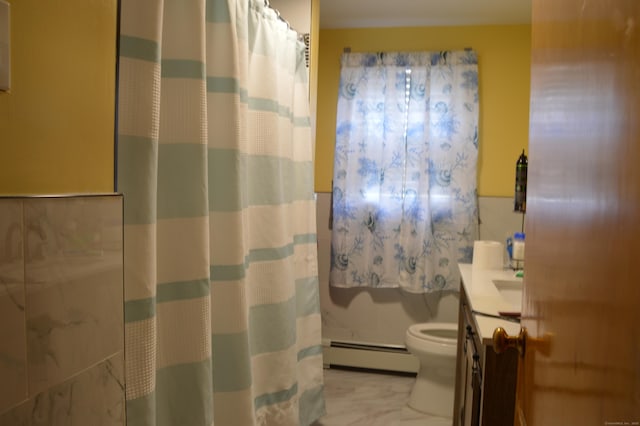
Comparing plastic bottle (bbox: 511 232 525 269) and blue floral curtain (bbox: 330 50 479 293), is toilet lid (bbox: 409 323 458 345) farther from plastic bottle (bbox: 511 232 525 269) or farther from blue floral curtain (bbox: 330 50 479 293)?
plastic bottle (bbox: 511 232 525 269)

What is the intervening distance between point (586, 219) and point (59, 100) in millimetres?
786

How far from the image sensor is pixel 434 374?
273 cm

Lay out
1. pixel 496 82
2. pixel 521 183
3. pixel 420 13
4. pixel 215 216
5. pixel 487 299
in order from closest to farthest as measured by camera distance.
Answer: pixel 215 216 < pixel 487 299 < pixel 521 183 < pixel 420 13 < pixel 496 82

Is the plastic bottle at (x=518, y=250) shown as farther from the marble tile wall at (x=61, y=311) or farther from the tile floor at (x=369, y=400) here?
the marble tile wall at (x=61, y=311)

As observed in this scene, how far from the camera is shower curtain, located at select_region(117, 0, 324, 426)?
102cm

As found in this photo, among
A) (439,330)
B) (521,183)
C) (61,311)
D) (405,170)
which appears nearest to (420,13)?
(405,170)

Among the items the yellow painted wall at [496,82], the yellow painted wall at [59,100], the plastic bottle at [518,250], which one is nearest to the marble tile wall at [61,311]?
the yellow painted wall at [59,100]

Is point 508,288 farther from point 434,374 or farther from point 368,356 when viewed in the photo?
point 368,356

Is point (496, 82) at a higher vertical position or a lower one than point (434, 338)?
higher

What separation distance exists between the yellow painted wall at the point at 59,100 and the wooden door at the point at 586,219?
0.77m

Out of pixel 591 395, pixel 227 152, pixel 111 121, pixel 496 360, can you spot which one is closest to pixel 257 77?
pixel 227 152

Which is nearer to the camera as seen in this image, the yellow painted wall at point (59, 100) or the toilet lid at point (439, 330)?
the yellow painted wall at point (59, 100)

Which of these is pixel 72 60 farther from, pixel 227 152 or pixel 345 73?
pixel 345 73

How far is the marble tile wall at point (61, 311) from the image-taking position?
70 cm
